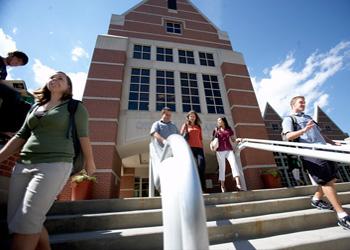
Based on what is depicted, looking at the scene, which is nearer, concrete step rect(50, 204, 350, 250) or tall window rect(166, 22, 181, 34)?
concrete step rect(50, 204, 350, 250)

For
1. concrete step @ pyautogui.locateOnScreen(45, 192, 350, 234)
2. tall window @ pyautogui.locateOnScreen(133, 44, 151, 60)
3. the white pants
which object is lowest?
concrete step @ pyautogui.locateOnScreen(45, 192, 350, 234)

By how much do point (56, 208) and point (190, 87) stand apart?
750cm

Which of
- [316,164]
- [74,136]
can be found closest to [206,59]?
[316,164]

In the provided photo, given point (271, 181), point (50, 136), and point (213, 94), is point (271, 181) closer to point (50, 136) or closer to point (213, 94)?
point (213, 94)

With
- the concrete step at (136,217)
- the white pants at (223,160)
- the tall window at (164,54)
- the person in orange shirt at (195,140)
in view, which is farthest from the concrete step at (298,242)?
the tall window at (164,54)

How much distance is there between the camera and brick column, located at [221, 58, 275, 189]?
767cm

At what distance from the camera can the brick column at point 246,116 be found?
7.67m

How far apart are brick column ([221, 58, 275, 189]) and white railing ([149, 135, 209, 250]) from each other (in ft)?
A: 24.1

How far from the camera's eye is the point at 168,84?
29.1 feet

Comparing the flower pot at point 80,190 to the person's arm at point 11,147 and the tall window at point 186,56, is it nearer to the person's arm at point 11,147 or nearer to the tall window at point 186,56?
the person's arm at point 11,147

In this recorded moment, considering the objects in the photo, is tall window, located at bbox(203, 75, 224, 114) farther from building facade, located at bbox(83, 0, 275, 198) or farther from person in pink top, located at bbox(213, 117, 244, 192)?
person in pink top, located at bbox(213, 117, 244, 192)

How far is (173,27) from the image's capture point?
11445 millimetres

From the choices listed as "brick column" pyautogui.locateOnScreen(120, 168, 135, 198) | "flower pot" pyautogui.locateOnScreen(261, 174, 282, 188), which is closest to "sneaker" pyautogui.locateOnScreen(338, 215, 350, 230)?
"flower pot" pyautogui.locateOnScreen(261, 174, 282, 188)

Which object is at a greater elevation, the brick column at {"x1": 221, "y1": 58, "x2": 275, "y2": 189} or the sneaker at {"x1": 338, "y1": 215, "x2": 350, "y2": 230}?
the brick column at {"x1": 221, "y1": 58, "x2": 275, "y2": 189}
